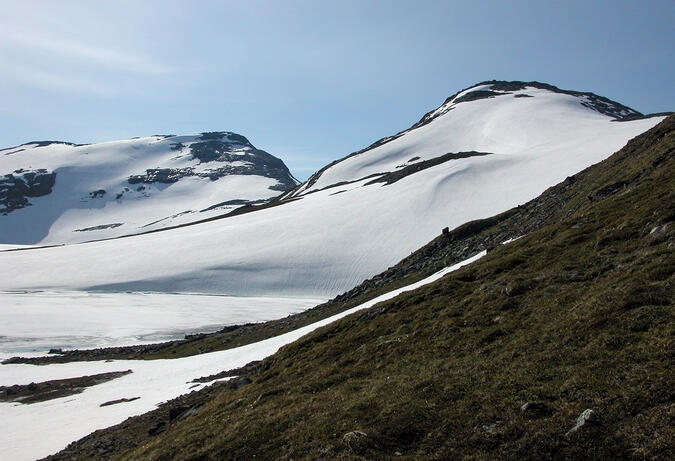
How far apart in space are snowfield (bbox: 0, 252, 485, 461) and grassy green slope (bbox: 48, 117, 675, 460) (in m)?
4.46

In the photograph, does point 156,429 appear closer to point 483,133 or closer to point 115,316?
point 115,316

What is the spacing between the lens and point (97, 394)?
36844 millimetres

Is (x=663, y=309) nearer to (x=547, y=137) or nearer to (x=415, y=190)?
(x=415, y=190)

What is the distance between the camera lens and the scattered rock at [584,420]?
10625 mm

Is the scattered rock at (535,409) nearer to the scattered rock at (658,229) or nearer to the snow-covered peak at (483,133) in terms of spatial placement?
the scattered rock at (658,229)

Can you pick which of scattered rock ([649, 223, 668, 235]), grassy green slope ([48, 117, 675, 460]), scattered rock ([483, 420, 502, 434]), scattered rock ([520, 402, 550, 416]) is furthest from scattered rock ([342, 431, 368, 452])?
scattered rock ([649, 223, 668, 235])

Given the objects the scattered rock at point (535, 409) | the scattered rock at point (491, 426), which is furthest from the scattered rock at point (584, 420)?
the scattered rock at point (491, 426)

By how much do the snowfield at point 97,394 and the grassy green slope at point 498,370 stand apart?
4465 mm

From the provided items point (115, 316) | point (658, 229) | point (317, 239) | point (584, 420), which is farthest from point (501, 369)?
point (317, 239)

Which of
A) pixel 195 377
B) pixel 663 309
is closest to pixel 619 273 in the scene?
pixel 663 309

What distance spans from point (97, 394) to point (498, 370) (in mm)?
32604

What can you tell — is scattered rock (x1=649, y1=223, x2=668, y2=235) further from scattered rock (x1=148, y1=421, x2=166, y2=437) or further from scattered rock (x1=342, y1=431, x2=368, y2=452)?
scattered rock (x1=148, y1=421, x2=166, y2=437)

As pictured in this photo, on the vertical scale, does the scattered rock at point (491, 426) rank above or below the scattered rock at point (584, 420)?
below

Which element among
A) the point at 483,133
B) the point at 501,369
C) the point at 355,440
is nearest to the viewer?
the point at 355,440
